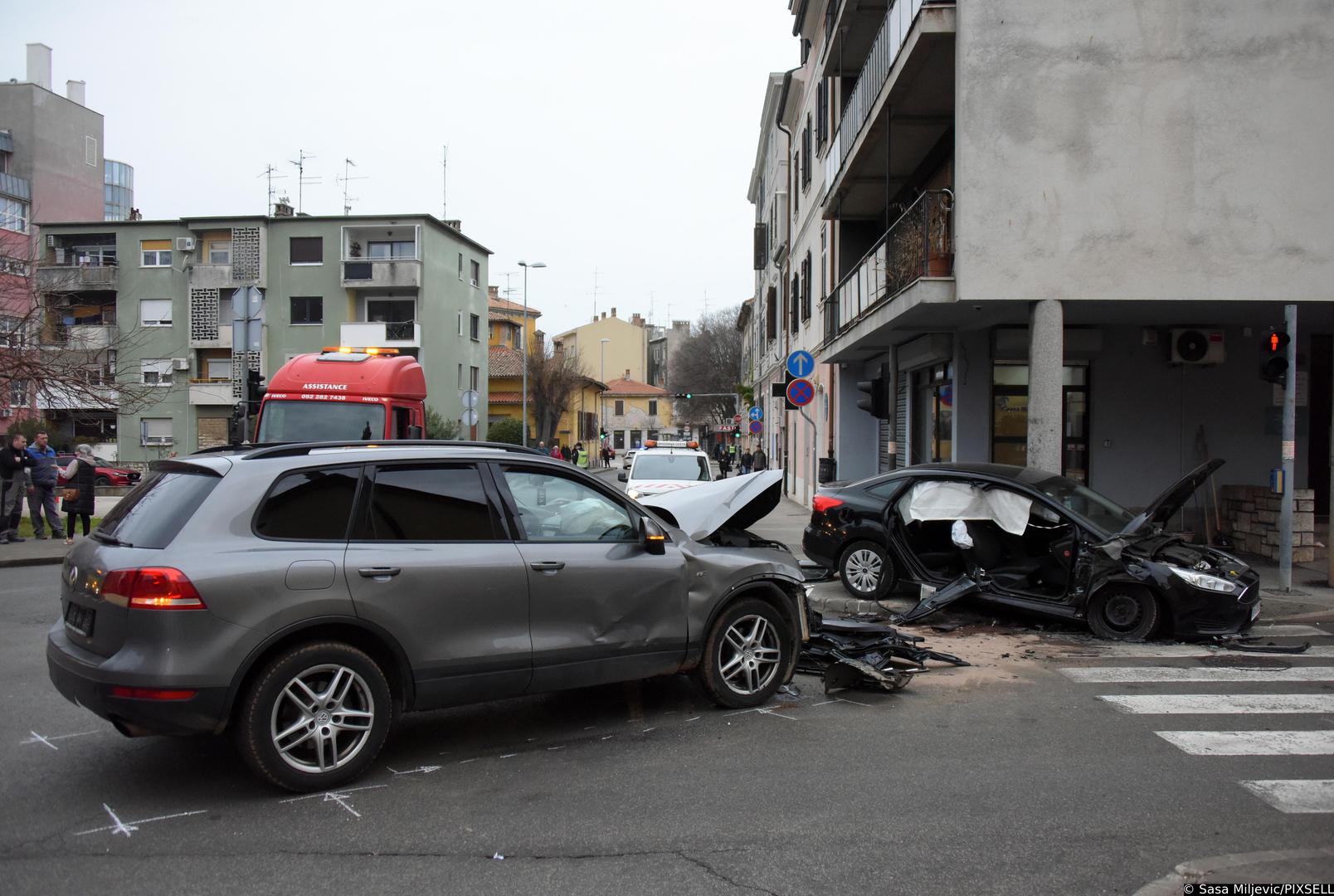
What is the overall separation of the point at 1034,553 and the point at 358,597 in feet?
22.8

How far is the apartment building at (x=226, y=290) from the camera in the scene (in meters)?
48.2

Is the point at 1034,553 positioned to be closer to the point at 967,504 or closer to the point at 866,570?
the point at 967,504

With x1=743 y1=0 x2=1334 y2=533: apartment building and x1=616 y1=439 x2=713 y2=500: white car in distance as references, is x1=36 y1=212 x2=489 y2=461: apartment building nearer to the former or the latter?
x1=616 y1=439 x2=713 y2=500: white car in distance

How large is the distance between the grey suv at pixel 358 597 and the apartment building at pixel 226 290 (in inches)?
1751

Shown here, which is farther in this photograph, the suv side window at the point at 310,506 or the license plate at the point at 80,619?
the suv side window at the point at 310,506

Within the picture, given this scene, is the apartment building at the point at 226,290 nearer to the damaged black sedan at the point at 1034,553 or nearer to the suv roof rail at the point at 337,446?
the damaged black sedan at the point at 1034,553

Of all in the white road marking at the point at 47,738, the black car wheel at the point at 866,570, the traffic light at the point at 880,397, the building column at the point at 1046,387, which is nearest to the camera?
the white road marking at the point at 47,738

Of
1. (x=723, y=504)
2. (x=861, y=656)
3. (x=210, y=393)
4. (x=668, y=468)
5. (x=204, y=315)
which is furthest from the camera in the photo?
(x=204, y=315)

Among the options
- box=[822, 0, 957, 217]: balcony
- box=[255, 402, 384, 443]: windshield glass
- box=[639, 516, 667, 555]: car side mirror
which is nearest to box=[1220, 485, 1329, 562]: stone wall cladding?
box=[822, 0, 957, 217]: balcony

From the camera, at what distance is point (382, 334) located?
47.9 meters

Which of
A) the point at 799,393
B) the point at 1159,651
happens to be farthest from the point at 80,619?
the point at 799,393

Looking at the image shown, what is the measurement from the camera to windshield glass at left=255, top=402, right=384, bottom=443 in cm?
1377

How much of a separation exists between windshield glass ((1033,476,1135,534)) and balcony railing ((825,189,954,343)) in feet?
12.9

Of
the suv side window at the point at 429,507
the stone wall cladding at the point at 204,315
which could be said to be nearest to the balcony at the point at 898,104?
the suv side window at the point at 429,507
